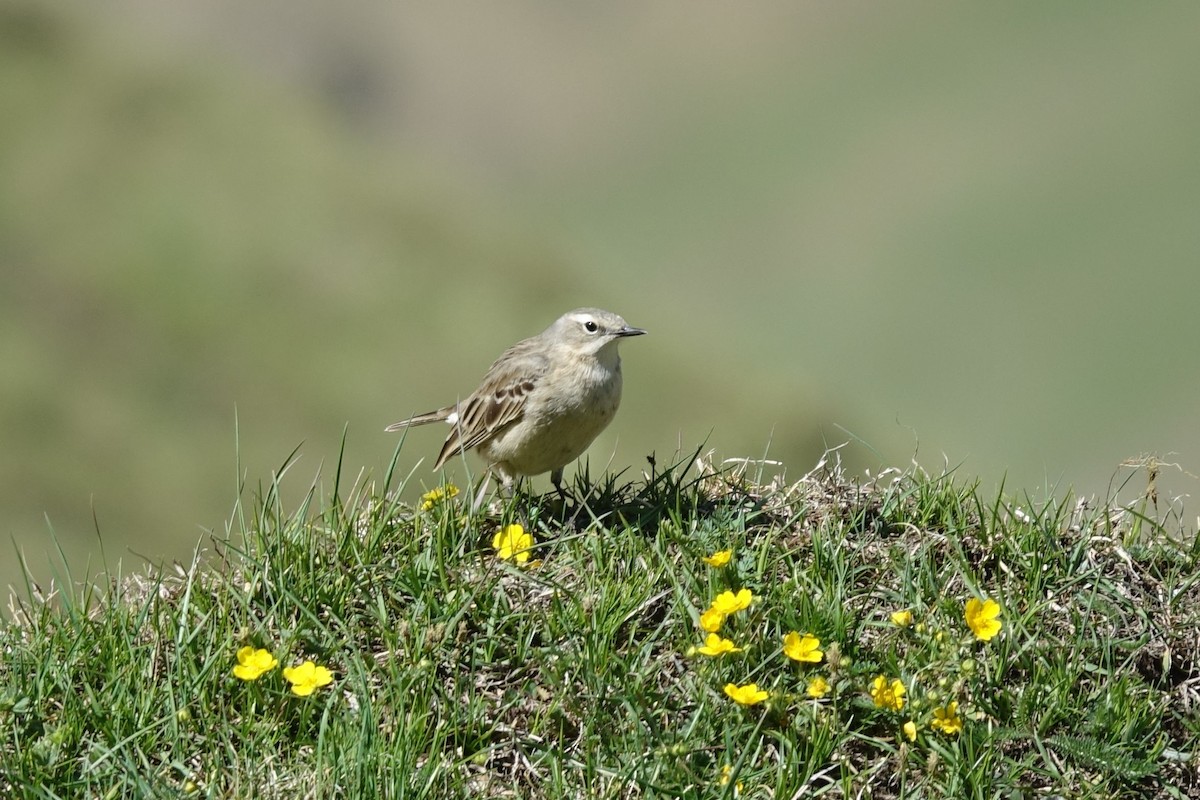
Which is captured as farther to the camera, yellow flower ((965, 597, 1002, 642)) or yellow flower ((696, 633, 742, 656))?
yellow flower ((965, 597, 1002, 642))

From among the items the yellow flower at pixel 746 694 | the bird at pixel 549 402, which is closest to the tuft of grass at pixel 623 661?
the yellow flower at pixel 746 694

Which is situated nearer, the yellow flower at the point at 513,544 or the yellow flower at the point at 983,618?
the yellow flower at the point at 983,618

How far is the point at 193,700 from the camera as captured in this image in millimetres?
5020

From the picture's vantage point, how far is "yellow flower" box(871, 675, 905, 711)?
4984mm

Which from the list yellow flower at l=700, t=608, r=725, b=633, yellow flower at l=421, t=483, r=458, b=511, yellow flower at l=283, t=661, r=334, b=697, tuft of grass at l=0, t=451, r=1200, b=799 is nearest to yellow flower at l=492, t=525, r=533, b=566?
tuft of grass at l=0, t=451, r=1200, b=799

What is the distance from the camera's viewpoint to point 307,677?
16.5 ft

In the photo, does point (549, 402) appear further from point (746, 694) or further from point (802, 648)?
point (746, 694)

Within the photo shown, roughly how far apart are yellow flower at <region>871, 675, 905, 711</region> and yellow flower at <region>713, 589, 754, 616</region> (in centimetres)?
60

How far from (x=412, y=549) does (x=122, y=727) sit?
1551 mm

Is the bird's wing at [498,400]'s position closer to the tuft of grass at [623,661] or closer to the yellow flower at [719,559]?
the tuft of grass at [623,661]

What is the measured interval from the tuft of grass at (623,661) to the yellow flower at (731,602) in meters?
0.12

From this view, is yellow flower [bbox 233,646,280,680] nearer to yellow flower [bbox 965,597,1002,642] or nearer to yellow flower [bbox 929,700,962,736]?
yellow flower [bbox 929,700,962,736]

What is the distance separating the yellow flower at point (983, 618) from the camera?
520 cm

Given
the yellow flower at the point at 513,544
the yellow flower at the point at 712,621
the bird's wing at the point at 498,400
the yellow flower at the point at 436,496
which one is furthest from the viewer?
the bird's wing at the point at 498,400
